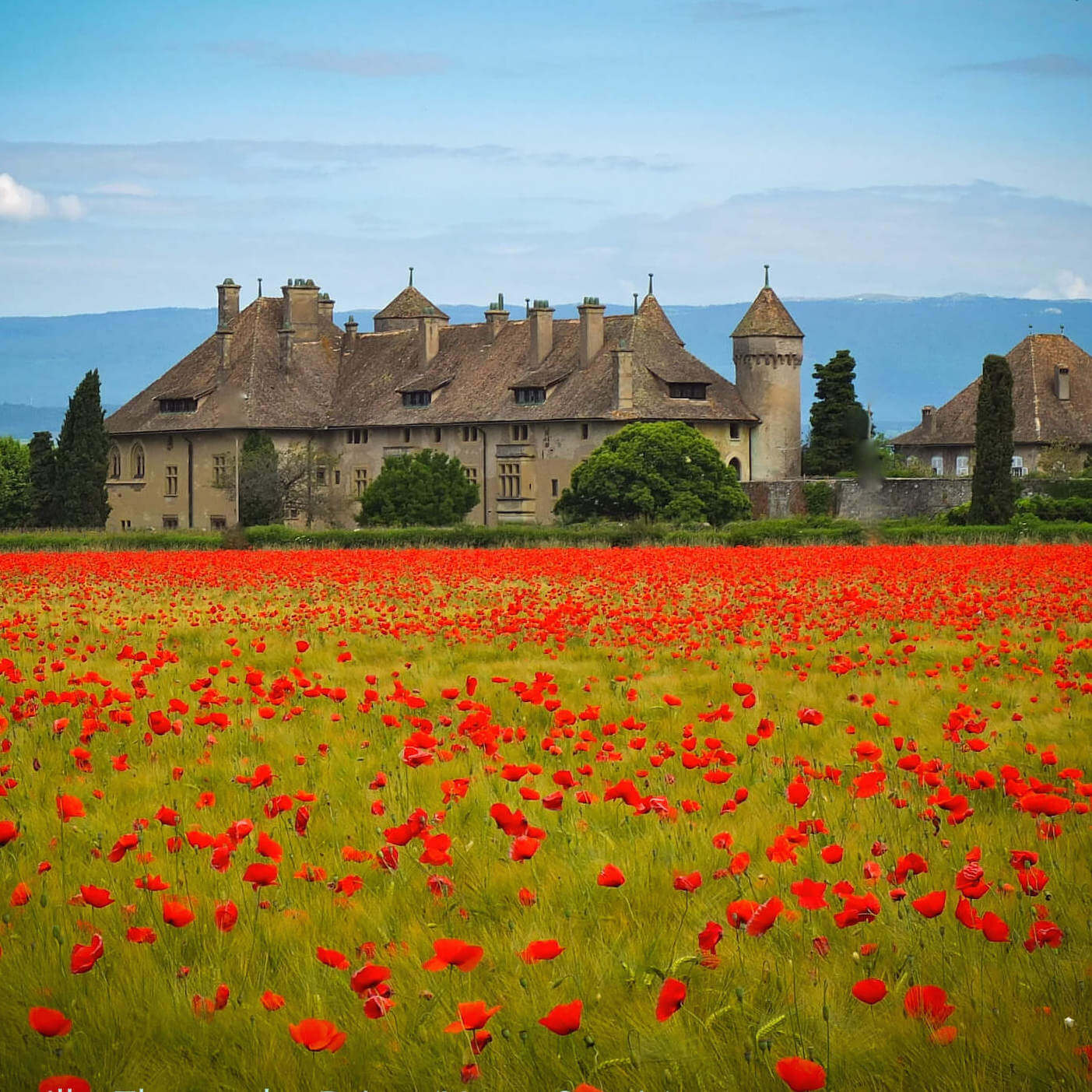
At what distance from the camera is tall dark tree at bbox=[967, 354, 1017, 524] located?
63.3 meters

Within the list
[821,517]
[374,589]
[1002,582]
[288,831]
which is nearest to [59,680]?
[288,831]

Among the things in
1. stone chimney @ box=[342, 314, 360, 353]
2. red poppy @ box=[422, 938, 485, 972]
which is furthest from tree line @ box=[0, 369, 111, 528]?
red poppy @ box=[422, 938, 485, 972]

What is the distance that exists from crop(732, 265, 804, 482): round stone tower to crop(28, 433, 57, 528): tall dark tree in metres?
36.0

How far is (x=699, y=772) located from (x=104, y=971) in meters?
4.62

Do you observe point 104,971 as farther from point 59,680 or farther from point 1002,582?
point 1002,582

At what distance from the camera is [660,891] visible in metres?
7.90

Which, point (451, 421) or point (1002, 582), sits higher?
point (451, 421)

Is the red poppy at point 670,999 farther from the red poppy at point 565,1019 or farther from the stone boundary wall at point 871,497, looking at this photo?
the stone boundary wall at point 871,497

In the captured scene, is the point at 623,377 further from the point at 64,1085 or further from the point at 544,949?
the point at 64,1085

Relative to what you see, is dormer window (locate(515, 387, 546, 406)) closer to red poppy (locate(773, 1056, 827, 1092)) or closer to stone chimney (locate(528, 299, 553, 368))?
stone chimney (locate(528, 299, 553, 368))

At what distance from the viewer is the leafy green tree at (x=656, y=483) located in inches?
2771

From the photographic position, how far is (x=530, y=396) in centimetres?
8688

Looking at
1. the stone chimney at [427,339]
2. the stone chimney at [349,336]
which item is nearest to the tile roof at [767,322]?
the stone chimney at [427,339]

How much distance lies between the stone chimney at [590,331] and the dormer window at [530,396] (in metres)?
2.58
